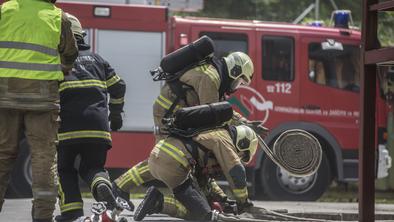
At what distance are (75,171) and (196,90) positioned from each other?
157 centimetres

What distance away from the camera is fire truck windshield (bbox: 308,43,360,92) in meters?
12.5

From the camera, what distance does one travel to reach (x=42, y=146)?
5840 mm

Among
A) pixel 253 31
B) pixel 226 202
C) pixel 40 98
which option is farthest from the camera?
pixel 253 31

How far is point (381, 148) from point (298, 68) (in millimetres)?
1578

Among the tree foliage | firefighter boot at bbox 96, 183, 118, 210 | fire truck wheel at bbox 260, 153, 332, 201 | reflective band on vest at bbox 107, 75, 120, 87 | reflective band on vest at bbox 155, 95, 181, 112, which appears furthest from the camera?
the tree foliage

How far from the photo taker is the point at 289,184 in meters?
12.2

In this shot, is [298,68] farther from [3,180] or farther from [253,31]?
[3,180]

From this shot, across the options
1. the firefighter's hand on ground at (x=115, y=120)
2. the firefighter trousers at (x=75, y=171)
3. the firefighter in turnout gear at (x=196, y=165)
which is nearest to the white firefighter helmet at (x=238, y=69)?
the firefighter in turnout gear at (x=196, y=165)

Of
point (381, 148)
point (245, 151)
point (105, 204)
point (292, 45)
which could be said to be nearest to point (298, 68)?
point (292, 45)

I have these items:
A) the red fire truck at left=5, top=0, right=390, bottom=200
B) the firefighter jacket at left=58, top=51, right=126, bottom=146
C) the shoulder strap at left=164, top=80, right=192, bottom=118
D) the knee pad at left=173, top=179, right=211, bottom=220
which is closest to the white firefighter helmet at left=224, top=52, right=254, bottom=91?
the shoulder strap at left=164, top=80, right=192, bottom=118

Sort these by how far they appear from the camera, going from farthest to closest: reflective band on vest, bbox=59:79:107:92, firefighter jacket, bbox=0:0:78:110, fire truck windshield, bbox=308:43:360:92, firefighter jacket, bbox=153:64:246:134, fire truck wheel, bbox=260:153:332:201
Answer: fire truck windshield, bbox=308:43:360:92 → fire truck wheel, bbox=260:153:332:201 → firefighter jacket, bbox=153:64:246:134 → reflective band on vest, bbox=59:79:107:92 → firefighter jacket, bbox=0:0:78:110

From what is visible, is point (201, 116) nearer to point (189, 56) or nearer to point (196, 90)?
point (196, 90)

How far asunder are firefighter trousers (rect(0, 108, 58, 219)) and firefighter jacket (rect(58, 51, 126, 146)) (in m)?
0.82

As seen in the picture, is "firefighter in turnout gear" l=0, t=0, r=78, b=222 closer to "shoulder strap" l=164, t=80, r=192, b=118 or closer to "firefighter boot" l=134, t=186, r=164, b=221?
"firefighter boot" l=134, t=186, r=164, b=221
